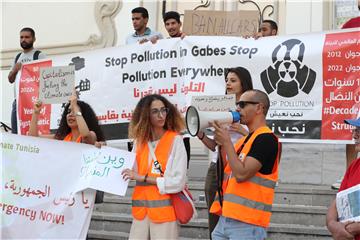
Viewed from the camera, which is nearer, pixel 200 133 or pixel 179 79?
pixel 200 133

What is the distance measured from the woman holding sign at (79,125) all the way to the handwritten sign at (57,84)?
102mm

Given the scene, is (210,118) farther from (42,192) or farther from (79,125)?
(42,192)

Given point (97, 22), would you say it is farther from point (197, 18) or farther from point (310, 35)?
point (310, 35)

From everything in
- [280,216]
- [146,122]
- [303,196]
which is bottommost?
[280,216]

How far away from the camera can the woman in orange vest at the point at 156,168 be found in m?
4.52

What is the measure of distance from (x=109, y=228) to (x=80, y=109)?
5.87 ft

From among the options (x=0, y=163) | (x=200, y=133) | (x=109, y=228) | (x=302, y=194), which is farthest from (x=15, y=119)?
(x=200, y=133)

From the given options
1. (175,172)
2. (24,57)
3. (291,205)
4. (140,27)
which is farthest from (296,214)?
(24,57)

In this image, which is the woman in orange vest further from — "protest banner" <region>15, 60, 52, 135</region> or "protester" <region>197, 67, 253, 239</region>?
"protest banner" <region>15, 60, 52, 135</region>

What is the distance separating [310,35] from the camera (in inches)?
257

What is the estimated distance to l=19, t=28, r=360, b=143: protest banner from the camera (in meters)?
6.35

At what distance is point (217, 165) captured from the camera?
4660 millimetres

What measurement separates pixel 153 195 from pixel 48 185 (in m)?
1.06

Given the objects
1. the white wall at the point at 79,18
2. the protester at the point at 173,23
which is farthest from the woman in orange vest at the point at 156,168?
the white wall at the point at 79,18
